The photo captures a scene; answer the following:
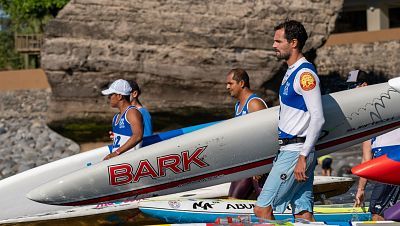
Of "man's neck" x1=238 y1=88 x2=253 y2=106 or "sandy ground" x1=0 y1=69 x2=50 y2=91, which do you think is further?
"sandy ground" x1=0 y1=69 x2=50 y2=91

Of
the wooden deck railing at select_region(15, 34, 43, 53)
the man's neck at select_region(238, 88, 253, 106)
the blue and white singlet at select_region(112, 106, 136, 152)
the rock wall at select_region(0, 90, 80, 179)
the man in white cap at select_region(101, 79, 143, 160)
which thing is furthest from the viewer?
the wooden deck railing at select_region(15, 34, 43, 53)

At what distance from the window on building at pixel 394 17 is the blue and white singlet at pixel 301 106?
30.2m

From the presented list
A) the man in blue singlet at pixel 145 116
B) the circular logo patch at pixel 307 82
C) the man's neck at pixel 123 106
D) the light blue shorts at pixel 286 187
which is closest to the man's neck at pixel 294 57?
the circular logo patch at pixel 307 82

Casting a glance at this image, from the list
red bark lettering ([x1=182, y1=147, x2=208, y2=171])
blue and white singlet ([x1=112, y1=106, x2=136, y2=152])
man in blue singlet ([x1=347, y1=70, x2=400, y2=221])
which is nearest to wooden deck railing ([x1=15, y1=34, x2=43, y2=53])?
blue and white singlet ([x1=112, y1=106, x2=136, y2=152])

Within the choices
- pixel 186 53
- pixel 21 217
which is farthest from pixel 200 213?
pixel 186 53

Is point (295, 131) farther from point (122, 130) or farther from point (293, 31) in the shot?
point (122, 130)

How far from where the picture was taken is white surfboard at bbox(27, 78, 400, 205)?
25.0 ft

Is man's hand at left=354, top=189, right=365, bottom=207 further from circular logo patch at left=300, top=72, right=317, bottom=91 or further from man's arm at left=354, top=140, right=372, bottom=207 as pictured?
circular logo patch at left=300, top=72, right=317, bottom=91

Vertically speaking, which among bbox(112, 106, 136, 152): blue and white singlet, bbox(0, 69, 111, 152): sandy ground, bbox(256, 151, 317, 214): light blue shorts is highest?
bbox(0, 69, 111, 152): sandy ground

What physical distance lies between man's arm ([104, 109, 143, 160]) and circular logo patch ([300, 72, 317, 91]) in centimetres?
252

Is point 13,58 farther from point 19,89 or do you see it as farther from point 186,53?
point 186,53

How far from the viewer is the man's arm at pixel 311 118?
6207mm

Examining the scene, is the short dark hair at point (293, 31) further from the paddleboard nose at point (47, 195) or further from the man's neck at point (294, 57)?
the paddleboard nose at point (47, 195)

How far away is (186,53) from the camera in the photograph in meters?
13.4
